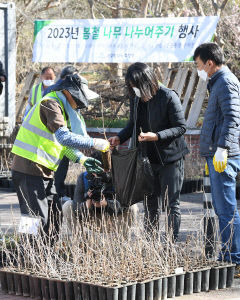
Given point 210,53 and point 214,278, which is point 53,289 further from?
point 210,53

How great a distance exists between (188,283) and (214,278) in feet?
0.78

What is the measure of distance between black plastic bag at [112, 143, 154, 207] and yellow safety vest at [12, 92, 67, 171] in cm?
69

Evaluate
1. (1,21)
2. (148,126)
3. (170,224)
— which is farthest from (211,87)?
(1,21)

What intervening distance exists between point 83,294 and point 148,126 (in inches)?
80.9

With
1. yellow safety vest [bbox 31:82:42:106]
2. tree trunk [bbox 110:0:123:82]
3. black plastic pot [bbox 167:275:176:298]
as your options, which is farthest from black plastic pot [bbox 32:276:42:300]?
→ tree trunk [bbox 110:0:123:82]

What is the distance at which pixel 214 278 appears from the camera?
19.6 feet

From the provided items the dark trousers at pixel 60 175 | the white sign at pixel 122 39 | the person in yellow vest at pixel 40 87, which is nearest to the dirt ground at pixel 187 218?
the dark trousers at pixel 60 175

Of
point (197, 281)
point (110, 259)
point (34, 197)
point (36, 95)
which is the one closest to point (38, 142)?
point (34, 197)

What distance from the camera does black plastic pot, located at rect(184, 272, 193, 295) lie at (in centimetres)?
584

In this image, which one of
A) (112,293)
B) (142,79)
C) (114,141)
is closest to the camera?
(112,293)

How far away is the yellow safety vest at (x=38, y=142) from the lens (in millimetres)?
6289

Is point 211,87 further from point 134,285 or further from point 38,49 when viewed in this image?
point 38,49

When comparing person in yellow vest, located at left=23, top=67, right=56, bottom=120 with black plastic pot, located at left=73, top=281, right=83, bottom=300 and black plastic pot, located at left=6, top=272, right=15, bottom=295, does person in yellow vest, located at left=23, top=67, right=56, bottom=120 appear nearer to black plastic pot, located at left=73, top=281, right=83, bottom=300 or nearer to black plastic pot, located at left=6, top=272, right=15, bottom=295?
black plastic pot, located at left=6, top=272, right=15, bottom=295

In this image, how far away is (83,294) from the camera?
548 centimetres
